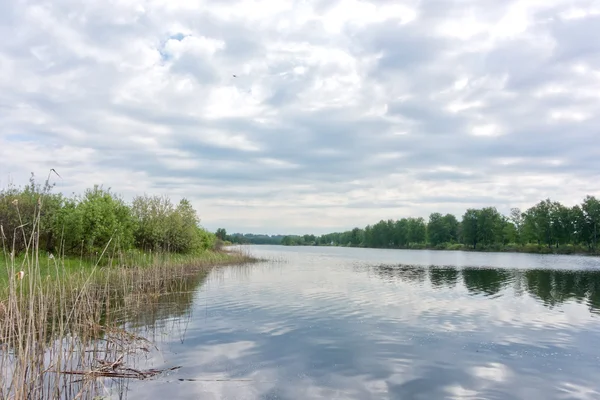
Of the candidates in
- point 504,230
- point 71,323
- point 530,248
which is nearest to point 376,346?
point 71,323

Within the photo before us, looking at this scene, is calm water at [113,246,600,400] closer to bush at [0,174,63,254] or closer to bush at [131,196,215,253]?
bush at [0,174,63,254]

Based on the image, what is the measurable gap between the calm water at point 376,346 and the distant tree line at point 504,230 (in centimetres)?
8465

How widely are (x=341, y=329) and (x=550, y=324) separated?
916 centimetres

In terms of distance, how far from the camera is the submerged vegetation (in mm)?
7793

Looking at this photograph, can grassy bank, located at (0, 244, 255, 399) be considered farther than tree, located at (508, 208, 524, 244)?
No

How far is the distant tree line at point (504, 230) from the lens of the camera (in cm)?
9488

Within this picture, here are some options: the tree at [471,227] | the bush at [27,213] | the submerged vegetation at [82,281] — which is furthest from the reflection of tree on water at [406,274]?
the tree at [471,227]

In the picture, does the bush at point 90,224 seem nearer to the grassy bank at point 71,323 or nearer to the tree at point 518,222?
the grassy bank at point 71,323

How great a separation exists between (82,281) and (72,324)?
2.88 m

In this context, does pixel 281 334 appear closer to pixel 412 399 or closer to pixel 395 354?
pixel 395 354

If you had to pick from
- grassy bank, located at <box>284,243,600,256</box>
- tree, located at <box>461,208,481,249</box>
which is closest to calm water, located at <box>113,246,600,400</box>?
grassy bank, located at <box>284,243,600,256</box>

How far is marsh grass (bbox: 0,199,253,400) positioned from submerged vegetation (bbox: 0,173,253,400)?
4cm

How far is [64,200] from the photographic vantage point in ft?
114

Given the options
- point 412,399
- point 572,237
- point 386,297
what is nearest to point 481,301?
point 386,297
